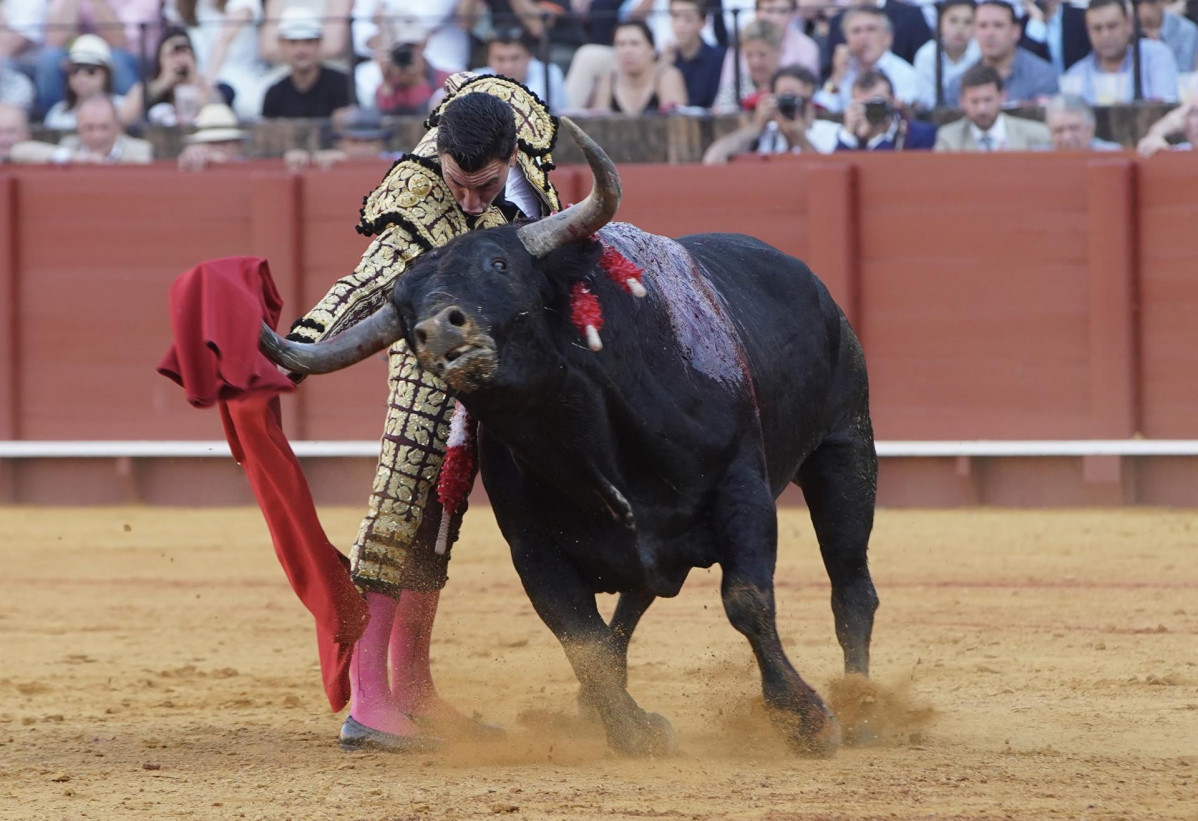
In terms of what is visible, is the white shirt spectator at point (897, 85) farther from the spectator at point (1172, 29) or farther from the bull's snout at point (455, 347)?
the bull's snout at point (455, 347)

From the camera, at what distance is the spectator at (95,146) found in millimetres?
8914

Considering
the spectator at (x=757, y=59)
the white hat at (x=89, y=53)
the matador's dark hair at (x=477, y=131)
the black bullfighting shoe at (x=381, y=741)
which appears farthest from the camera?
the white hat at (x=89, y=53)

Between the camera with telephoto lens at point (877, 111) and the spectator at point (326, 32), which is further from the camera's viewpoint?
the spectator at point (326, 32)

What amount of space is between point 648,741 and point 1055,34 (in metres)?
5.37

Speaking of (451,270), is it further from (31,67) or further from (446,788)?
(31,67)

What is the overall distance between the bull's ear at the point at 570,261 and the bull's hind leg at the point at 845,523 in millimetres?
1019

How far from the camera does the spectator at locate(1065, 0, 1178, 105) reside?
7.57 m

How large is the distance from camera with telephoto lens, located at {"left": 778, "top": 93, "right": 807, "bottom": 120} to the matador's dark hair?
191 inches

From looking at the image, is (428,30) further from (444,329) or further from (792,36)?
(444,329)

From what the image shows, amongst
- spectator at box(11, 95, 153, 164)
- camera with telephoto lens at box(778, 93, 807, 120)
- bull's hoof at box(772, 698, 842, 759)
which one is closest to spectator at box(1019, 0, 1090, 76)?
camera with telephoto lens at box(778, 93, 807, 120)

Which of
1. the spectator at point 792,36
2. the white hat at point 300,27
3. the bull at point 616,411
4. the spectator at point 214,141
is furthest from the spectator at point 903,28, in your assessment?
the bull at point 616,411

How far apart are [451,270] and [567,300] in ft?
0.78

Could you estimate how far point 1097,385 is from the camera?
7402 mm

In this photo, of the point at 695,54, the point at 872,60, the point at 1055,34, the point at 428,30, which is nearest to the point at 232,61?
the point at 428,30
